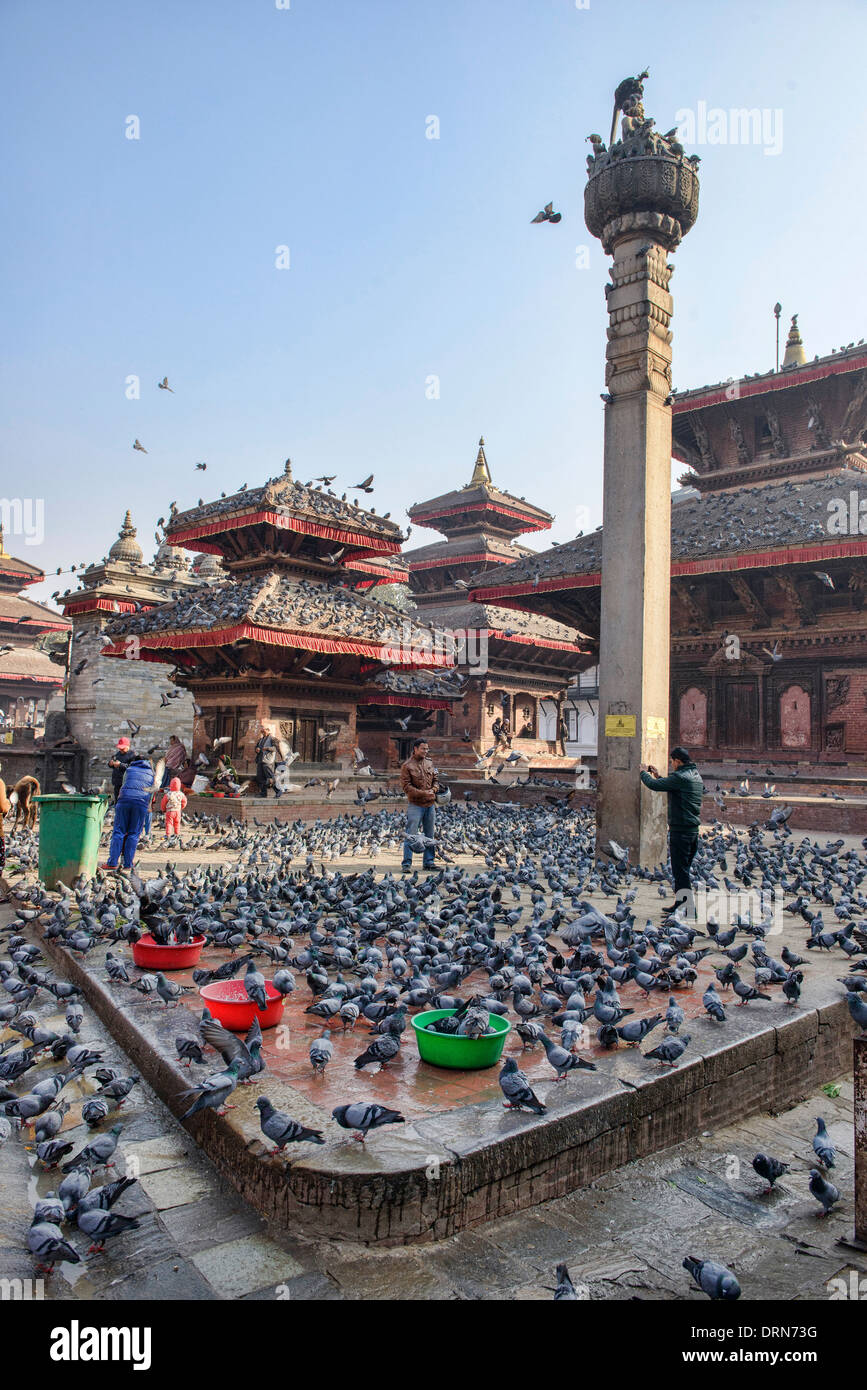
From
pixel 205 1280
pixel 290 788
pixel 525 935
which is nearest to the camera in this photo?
pixel 205 1280

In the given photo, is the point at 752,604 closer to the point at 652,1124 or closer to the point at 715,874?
the point at 715,874

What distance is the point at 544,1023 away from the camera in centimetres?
494

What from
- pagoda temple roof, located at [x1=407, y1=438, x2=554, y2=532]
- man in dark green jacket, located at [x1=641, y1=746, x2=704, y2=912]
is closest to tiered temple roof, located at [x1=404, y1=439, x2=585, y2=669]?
pagoda temple roof, located at [x1=407, y1=438, x2=554, y2=532]

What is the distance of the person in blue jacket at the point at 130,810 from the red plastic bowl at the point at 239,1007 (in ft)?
18.3

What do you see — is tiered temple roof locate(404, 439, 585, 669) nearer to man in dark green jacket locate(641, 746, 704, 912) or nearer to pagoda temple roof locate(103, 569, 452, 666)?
pagoda temple roof locate(103, 569, 452, 666)

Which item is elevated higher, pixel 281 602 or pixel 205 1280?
pixel 281 602

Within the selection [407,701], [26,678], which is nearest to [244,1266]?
[407,701]

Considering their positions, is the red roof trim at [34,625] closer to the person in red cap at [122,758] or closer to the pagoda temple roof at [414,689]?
the pagoda temple roof at [414,689]

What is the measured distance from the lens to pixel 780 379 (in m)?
22.9

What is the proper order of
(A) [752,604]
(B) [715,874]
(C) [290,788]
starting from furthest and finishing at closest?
(A) [752,604]
(C) [290,788]
(B) [715,874]

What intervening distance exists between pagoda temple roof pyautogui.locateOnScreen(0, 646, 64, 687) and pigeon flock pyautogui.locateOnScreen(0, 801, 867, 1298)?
30.0 metres

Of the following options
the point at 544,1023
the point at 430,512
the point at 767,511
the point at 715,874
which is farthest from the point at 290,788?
the point at 430,512

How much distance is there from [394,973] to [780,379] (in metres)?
22.6
